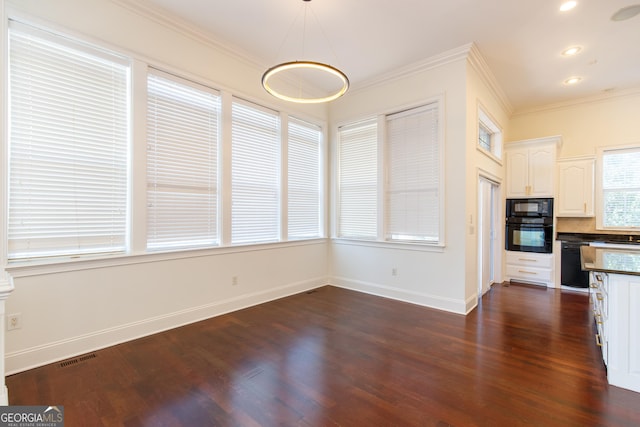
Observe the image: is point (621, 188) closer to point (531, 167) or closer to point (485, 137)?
point (531, 167)

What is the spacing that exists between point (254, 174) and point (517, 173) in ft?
16.3

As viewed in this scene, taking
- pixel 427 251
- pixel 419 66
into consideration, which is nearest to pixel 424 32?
pixel 419 66

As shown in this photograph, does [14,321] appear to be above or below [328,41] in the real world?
below

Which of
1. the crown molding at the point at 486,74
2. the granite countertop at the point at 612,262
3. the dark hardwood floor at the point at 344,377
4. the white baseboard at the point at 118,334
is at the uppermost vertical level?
the crown molding at the point at 486,74

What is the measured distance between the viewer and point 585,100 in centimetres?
556

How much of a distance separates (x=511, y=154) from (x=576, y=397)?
186 inches

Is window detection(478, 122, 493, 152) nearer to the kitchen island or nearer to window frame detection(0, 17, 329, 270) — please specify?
the kitchen island

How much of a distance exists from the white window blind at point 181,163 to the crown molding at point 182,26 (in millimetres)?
559

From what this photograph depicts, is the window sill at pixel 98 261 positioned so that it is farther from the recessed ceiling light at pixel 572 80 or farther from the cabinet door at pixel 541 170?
the recessed ceiling light at pixel 572 80

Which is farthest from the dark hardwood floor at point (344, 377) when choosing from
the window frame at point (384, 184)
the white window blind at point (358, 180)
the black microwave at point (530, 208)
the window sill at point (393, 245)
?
the black microwave at point (530, 208)

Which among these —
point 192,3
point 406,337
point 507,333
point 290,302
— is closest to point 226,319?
point 290,302

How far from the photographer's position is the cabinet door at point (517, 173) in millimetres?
5605

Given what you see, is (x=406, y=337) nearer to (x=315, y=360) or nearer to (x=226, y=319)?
(x=315, y=360)

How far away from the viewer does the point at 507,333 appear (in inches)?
131
